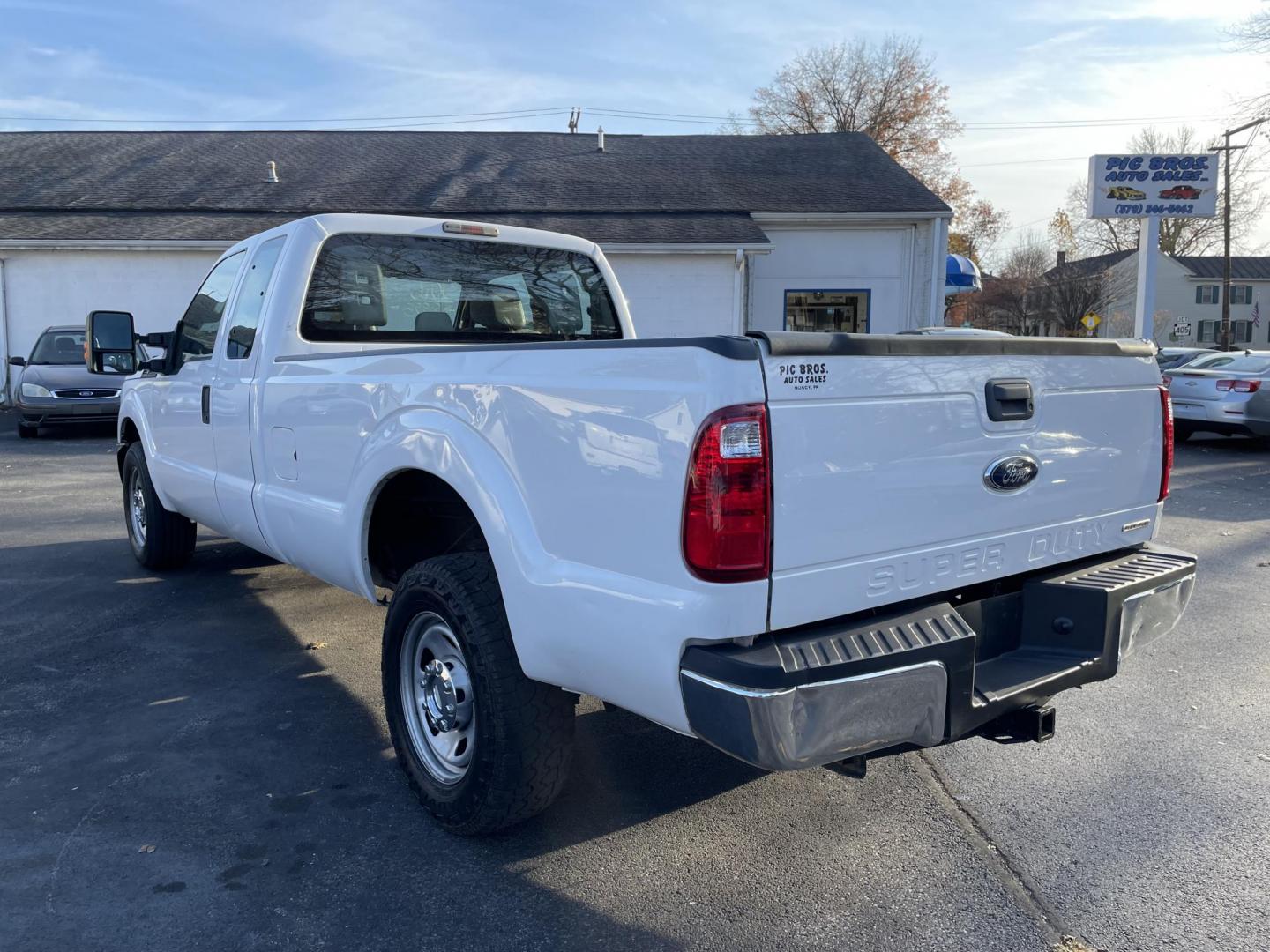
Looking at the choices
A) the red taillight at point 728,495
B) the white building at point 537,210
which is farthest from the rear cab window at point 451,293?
the white building at point 537,210

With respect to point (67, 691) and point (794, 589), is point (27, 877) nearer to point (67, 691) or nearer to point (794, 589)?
point (67, 691)

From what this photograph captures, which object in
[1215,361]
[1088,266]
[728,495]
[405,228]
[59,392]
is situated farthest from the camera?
[1088,266]

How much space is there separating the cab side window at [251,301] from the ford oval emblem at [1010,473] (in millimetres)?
3275

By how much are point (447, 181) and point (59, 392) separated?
9848 millimetres

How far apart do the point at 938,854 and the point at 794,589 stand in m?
1.25

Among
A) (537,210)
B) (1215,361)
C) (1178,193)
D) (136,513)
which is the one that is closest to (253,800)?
(136,513)

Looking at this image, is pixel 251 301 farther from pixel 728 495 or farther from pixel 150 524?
pixel 728 495

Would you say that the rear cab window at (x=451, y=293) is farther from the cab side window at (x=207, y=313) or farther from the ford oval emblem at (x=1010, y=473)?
the ford oval emblem at (x=1010, y=473)

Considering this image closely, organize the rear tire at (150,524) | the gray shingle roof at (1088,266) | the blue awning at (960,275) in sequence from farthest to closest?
the gray shingle roof at (1088,266), the blue awning at (960,275), the rear tire at (150,524)

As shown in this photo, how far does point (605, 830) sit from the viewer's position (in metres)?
3.29

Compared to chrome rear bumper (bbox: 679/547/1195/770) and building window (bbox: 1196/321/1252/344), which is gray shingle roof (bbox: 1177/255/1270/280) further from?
chrome rear bumper (bbox: 679/547/1195/770)

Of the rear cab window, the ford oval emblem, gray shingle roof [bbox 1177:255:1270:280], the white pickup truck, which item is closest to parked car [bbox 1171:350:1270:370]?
the rear cab window

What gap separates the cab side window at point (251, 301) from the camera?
466 cm

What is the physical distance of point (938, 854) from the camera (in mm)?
3141
